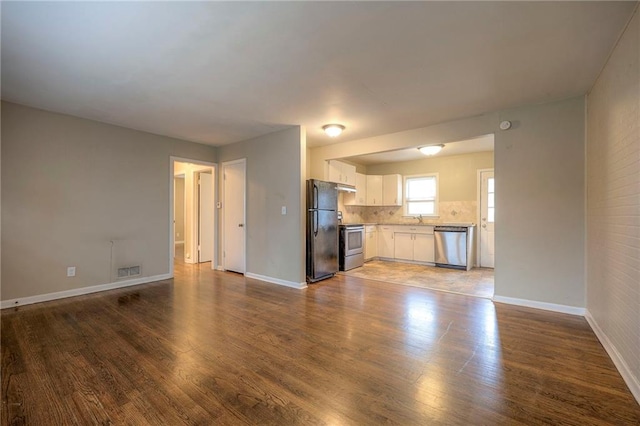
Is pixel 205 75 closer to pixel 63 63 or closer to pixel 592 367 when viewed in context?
pixel 63 63

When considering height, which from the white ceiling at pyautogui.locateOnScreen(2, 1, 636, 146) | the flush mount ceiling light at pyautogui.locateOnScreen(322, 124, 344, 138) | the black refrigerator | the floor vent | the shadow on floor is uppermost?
the white ceiling at pyautogui.locateOnScreen(2, 1, 636, 146)

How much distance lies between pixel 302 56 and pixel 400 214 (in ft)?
17.4

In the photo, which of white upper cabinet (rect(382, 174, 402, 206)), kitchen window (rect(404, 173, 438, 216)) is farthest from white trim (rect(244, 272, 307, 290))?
kitchen window (rect(404, 173, 438, 216))

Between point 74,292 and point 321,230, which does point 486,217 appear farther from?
point 74,292

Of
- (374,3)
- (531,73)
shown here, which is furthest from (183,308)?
(531,73)

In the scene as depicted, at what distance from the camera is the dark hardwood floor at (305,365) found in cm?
158

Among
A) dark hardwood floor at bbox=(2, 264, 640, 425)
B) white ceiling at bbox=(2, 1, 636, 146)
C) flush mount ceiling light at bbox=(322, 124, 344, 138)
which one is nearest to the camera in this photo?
dark hardwood floor at bbox=(2, 264, 640, 425)

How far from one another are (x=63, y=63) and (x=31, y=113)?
5.56 feet

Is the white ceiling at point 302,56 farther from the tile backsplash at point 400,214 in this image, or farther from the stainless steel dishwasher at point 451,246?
the tile backsplash at point 400,214

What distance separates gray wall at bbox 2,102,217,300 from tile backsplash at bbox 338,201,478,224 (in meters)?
3.83

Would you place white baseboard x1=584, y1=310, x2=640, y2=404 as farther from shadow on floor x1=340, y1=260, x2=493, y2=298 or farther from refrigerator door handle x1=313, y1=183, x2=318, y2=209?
refrigerator door handle x1=313, y1=183, x2=318, y2=209

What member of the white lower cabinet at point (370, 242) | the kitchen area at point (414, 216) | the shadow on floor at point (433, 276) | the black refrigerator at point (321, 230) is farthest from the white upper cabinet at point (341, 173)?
the shadow on floor at point (433, 276)

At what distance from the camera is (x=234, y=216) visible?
5.36 meters

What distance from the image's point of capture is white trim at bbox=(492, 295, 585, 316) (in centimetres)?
312
